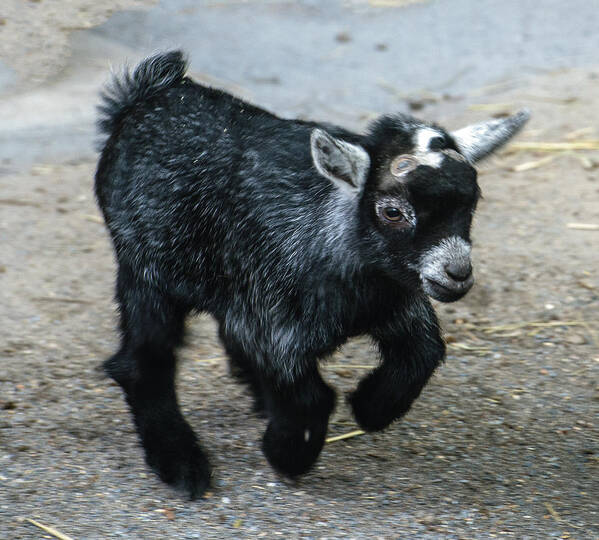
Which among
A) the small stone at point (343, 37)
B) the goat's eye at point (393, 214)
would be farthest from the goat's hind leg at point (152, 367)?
the small stone at point (343, 37)

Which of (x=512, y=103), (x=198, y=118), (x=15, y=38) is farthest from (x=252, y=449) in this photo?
(x=15, y=38)

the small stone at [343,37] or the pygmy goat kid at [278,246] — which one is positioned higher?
the pygmy goat kid at [278,246]

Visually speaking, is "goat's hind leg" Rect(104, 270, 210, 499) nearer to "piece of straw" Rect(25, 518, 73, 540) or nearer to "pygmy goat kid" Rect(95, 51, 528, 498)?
"pygmy goat kid" Rect(95, 51, 528, 498)

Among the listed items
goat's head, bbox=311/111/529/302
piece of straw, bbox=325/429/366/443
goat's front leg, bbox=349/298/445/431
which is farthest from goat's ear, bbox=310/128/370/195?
piece of straw, bbox=325/429/366/443

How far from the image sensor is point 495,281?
633 cm

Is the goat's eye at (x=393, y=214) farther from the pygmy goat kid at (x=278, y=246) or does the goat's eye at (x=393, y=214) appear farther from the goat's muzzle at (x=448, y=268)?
the goat's muzzle at (x=448, y=268)

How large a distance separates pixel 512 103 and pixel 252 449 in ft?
16.6

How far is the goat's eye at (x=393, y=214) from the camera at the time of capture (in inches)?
155

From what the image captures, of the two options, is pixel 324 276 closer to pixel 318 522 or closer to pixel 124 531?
pixel 318 522

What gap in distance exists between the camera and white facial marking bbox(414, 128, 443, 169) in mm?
3873

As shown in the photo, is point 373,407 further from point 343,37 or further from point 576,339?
point 343,37

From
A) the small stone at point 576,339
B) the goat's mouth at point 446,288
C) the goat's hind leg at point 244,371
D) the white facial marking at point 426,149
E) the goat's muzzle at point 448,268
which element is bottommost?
the small stone at point 576,339

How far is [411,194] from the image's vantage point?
384 centimetres

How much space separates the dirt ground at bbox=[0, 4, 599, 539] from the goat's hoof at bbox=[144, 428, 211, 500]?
55 millimetres
